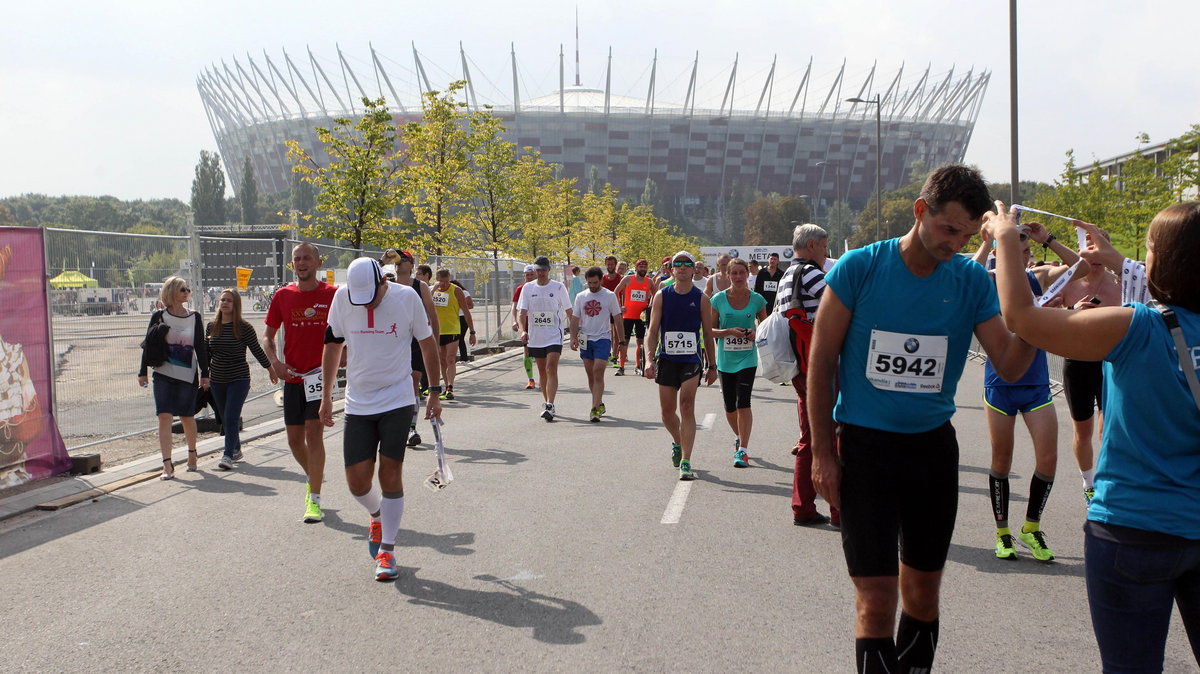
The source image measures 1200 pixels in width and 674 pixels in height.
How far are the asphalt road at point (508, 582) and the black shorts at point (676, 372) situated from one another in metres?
0.79

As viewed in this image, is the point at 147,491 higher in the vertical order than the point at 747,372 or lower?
lower

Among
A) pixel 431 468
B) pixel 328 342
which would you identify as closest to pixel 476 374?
pixel 431 468

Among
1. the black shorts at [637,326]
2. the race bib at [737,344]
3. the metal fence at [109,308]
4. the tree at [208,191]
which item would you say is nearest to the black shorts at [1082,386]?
the race bib at [737,344]

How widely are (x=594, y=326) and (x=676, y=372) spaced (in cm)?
427

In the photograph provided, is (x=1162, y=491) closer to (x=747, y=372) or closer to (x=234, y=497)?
(x=747, y=372)

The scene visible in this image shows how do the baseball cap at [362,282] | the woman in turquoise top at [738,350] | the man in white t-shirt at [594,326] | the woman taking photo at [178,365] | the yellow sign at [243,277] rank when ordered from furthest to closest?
the yellow sign at [243,277], the man in white t-shirt at [594,326], the woman taking photo at [178,365], the woman in turquoise top at [738,350], the baseball cap at [362,282]

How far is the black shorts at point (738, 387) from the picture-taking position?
8516mm

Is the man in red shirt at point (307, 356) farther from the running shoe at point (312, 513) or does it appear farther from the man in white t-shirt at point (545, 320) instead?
the man in white t-shirt at point (545, 320)

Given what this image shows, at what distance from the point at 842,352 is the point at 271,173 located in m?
140

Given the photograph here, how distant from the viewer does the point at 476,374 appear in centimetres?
1859

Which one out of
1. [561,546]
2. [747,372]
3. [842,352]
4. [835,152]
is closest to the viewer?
[842,352]

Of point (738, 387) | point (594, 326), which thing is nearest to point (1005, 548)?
point (738, 387)

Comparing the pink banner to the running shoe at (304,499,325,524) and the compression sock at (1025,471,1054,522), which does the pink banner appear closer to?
the running shoe at (304,499,325,524)

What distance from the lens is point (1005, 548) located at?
5.55 m
